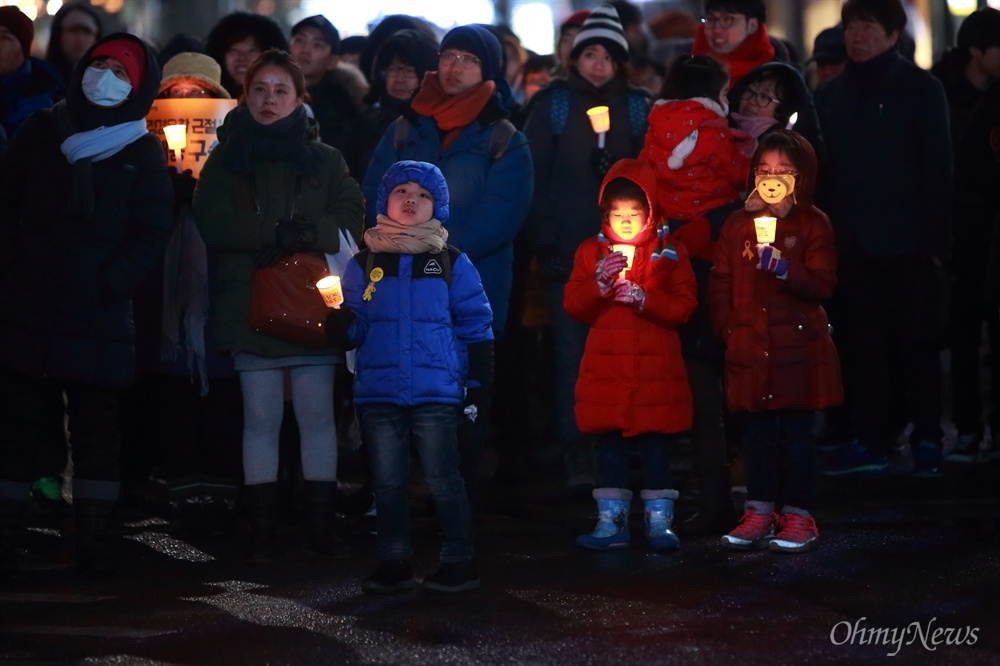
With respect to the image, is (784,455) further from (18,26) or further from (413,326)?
(18,26)

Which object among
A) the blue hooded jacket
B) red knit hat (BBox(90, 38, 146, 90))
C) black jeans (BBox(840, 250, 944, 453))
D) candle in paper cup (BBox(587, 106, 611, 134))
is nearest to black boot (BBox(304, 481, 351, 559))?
the blue hooded jacket

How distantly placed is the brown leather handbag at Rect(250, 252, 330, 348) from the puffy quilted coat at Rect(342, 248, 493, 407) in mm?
540

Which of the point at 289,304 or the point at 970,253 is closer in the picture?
the point at 289,304

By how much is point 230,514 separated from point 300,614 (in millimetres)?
2129

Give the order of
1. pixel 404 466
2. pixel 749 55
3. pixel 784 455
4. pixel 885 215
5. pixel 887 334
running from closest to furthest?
pixel 404 466 → pixel 784 455 → pixel 885 215 → pixel 749 55 → pixel 887 334

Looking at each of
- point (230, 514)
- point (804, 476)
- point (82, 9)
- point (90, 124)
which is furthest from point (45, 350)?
point (82, 9)

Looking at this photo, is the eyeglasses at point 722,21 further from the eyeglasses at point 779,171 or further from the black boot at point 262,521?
the black boot at point 262,521

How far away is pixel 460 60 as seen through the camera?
28.7 feet

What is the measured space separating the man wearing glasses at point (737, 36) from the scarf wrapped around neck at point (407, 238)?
3.17 meters

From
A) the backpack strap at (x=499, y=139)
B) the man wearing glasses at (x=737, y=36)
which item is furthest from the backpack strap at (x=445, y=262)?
the man wearing glasses at (x=737, y=36)

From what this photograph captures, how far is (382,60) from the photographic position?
9.77 m

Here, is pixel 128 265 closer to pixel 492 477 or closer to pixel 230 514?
pixel 230 514

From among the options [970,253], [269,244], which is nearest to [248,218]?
[269,244]

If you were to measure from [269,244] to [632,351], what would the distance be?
5.60 feet
